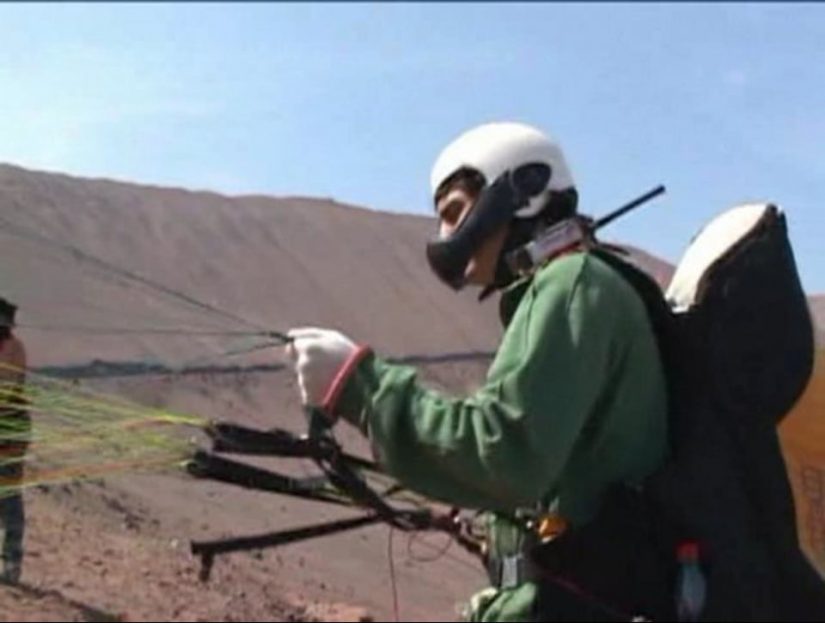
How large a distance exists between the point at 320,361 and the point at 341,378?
4 centimetres

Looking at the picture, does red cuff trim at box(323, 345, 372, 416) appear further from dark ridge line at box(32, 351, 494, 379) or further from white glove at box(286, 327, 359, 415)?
dark ridge line at box(32, 351, 494, 379)

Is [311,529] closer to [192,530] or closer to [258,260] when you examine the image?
[192,530]

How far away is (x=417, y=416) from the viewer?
254cm

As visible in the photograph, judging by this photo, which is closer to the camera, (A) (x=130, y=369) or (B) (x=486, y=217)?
(B) (x=486, y=217)

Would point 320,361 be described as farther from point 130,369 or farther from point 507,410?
point 130,369

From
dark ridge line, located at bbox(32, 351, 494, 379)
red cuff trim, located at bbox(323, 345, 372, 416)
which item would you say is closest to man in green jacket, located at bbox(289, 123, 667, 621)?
red cuff trim, located at bbox(323, 345, 372, 416)

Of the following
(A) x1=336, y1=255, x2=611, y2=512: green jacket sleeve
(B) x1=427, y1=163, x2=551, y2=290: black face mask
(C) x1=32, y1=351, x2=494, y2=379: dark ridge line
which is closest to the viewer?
(A) x1=336, y1=255, x2=611, y2=512: green jacket sleeve

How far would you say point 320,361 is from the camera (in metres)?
2.58

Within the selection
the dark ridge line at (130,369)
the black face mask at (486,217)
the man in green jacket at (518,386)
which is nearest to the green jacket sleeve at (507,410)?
the man in green jacket at (518,386)

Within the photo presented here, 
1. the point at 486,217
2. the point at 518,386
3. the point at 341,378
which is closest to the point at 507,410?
the point at 518,386

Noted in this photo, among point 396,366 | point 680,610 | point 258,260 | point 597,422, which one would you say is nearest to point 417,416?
point 396,366

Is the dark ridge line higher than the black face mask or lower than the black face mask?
lower

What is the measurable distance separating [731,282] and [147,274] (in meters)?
39.0

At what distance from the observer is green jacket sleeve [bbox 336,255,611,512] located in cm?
250
